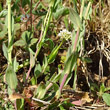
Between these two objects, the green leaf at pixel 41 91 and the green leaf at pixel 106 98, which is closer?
the green leaf at pixel 41 91

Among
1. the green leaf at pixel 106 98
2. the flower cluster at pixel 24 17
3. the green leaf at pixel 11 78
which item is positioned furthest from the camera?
the flower cluster at pixel 24 17

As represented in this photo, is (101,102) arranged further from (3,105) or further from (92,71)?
(3,105)

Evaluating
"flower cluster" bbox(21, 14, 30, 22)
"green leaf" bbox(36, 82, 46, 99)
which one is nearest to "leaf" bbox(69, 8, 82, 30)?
"green leaf" bbox(36, 82, 46, 99)

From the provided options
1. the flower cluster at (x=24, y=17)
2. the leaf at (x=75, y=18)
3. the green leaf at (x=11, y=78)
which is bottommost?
the green leaf at (x=11, y=78)

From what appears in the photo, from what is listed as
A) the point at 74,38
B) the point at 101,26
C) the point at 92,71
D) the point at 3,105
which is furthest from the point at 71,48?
the point at 101,26

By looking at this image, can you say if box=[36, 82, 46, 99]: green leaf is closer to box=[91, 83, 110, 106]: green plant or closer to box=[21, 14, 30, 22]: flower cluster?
box=[91, 83, 110, 106]: green plant

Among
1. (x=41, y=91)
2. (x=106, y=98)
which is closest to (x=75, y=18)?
(x=41, y=91)

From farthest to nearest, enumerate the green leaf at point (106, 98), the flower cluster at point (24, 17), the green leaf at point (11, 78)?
the flower cluster at point (24, 17), the green leaf at point (106, 98), the green leaf at point (11, 78)

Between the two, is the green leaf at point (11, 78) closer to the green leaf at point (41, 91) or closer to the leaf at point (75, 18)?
the green leaf at point (41, 91)

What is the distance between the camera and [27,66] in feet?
4.52

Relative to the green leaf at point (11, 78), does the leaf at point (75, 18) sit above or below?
above

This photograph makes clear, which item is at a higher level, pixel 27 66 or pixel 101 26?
pixel 101 26

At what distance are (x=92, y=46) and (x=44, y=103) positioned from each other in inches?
28.5

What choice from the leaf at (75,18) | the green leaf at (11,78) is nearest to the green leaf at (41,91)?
the green leaf at (11,78)
